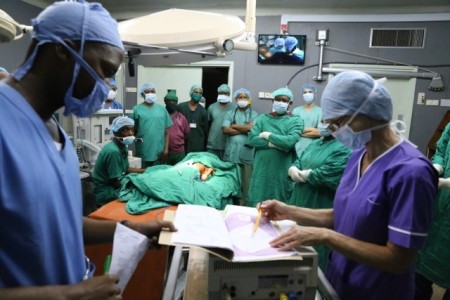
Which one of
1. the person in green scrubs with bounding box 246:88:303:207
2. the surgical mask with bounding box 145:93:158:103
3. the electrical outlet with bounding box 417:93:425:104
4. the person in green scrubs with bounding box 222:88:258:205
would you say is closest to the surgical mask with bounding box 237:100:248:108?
the person in green scrubs with bounding box 222:88:258:205

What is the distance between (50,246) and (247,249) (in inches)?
20.4

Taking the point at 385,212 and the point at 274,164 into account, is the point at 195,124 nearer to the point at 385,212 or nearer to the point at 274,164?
the point at 274,164

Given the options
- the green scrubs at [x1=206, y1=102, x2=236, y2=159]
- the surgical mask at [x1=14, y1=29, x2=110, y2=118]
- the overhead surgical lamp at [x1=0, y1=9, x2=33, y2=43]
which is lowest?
the green scrubs at [x1=206, y1=102, x2=236, y2=159]

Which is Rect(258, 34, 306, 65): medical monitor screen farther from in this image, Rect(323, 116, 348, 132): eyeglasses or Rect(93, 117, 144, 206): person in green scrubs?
Rect(323, 116, 348, 132): eyeglasses

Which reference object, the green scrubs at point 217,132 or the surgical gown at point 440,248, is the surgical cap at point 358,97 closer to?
the surgical gown at point 440,248

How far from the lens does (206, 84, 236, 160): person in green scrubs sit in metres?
4.21

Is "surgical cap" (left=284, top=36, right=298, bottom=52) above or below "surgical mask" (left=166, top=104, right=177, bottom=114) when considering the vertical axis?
above

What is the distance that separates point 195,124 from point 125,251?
359 cm

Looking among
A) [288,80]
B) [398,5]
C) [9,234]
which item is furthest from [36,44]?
[398,5]

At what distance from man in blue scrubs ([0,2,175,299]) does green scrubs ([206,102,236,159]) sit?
3399 millimetres

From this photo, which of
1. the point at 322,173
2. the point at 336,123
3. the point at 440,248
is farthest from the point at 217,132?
the point at 336,123

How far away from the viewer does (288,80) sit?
502 cm

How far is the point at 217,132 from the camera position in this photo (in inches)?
166

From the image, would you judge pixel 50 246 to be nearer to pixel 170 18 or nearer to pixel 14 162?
pixel 14 162
